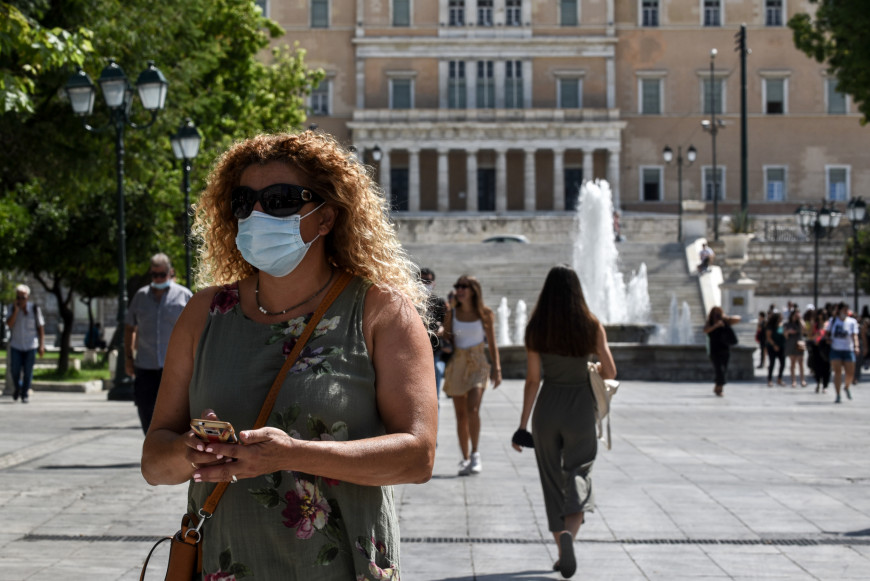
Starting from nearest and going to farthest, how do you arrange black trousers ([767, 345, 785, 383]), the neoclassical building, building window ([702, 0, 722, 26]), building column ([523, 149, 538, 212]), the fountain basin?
black trousers ([767, 345, 785, 383]) < the fountain basin < building column ([523, 149, 538, 212]) < the neoclassical building < building window ([702, 0, 722, 26])

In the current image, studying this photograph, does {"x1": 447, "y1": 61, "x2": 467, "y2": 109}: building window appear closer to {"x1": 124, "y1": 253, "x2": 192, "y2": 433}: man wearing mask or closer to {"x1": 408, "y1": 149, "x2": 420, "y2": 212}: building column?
{"x1": 408, "y1": 149, "x2": 420, "y2": 212}: building column

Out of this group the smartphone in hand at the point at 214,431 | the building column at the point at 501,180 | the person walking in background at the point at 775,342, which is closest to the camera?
the smartphone in hand at the point at 214,431

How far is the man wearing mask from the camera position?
32.3 ft

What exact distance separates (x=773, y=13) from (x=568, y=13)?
10.9m

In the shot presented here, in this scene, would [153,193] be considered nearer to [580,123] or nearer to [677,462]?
[677,462]

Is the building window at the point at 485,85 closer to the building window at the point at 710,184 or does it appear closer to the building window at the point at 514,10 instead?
the building window at the point at 514,10

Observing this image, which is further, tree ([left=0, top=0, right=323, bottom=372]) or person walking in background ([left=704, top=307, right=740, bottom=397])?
person walking in background ([left=704, top=307, right=740, bottom=397])

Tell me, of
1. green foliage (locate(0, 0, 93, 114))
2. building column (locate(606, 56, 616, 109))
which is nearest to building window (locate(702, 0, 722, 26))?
building column (locate(606, 56, 616, 109))

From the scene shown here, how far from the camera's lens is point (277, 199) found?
300 centimetres

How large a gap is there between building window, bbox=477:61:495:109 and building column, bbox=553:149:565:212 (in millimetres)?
4510

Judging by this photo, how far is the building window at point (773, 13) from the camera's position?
6994 cm

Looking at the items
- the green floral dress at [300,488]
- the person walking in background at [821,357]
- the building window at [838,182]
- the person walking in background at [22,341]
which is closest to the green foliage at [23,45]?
the person walking in background at [22,341]

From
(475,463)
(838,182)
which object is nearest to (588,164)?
(838,182)

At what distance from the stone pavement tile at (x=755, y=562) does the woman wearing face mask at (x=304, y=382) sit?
3806mm
